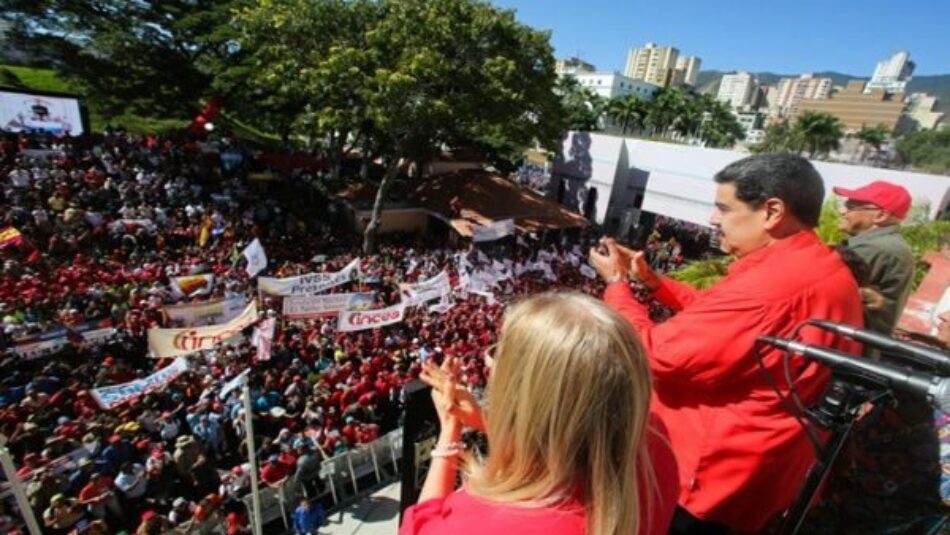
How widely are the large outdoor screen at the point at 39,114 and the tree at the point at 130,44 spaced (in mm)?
3229

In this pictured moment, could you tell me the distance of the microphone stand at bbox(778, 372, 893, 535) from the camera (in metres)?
1.65

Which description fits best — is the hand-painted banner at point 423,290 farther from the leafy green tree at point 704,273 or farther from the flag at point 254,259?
the leafy green tree at point 704,273

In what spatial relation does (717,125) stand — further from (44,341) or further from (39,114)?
(44,341)

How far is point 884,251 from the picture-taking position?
3.56m

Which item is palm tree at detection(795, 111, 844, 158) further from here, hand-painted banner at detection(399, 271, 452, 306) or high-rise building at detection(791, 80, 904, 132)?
high-rise building at detection(791, 80, 904, 132)

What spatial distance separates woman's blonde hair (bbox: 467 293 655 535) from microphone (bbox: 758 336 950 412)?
2.61ft

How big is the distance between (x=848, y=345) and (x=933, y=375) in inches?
19.9

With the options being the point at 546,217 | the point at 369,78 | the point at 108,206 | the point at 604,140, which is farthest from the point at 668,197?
the point at 108,206

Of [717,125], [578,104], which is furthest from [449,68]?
[717,125]

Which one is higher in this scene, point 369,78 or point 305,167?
point 369,78

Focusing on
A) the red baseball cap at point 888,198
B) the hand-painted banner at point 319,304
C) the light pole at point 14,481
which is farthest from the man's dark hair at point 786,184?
the hand-painted banner at point 319,304

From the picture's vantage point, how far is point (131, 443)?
6.97 metres

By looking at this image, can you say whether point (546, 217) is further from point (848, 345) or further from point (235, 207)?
point (848, 345)

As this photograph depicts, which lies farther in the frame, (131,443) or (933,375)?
(131,443)
